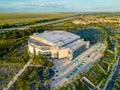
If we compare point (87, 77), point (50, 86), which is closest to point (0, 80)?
point (50, 86)

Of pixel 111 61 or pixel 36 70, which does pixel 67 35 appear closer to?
pixel 111 61

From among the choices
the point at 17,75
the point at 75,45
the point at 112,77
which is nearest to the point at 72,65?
the point at 75,45

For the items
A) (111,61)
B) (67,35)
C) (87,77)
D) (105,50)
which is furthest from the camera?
(67,35)

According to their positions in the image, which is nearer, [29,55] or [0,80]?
[0,80]

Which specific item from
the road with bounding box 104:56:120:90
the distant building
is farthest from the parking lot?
the road with bounding box 104:56:120:90

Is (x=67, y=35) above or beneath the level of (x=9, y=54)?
above

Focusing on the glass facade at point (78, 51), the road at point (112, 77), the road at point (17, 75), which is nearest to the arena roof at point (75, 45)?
the glass facade at point (78, 51)

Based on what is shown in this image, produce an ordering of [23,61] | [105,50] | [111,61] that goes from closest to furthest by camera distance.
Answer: [23,61]
[111,61]
[105,50]
